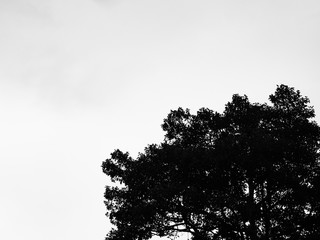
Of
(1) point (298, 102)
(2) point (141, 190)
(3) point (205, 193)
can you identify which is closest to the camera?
(3) point (205, 193)

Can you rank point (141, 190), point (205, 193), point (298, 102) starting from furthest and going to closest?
1. point (298, 102)
2. point (141, 190)
3. point (205, 193)

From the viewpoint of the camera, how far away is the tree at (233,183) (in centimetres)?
2183

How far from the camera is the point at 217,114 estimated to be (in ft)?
86.3

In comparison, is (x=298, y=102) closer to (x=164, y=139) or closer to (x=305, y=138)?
(x=305, y=138)

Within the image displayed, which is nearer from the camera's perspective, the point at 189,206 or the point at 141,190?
the point at 189,206

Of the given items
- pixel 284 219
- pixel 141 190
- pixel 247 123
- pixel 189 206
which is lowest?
pixel 284 219

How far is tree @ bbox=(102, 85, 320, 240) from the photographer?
21.8 m

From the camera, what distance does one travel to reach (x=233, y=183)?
76.2 feet

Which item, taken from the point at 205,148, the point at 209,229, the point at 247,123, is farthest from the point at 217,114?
the point at 209,229

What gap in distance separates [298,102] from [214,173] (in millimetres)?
7501

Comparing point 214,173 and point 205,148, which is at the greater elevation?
point 205,148

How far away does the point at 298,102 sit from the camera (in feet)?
85.5

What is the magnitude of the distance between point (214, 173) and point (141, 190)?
436cm

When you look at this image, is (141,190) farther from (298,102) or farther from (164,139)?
(298,102)
